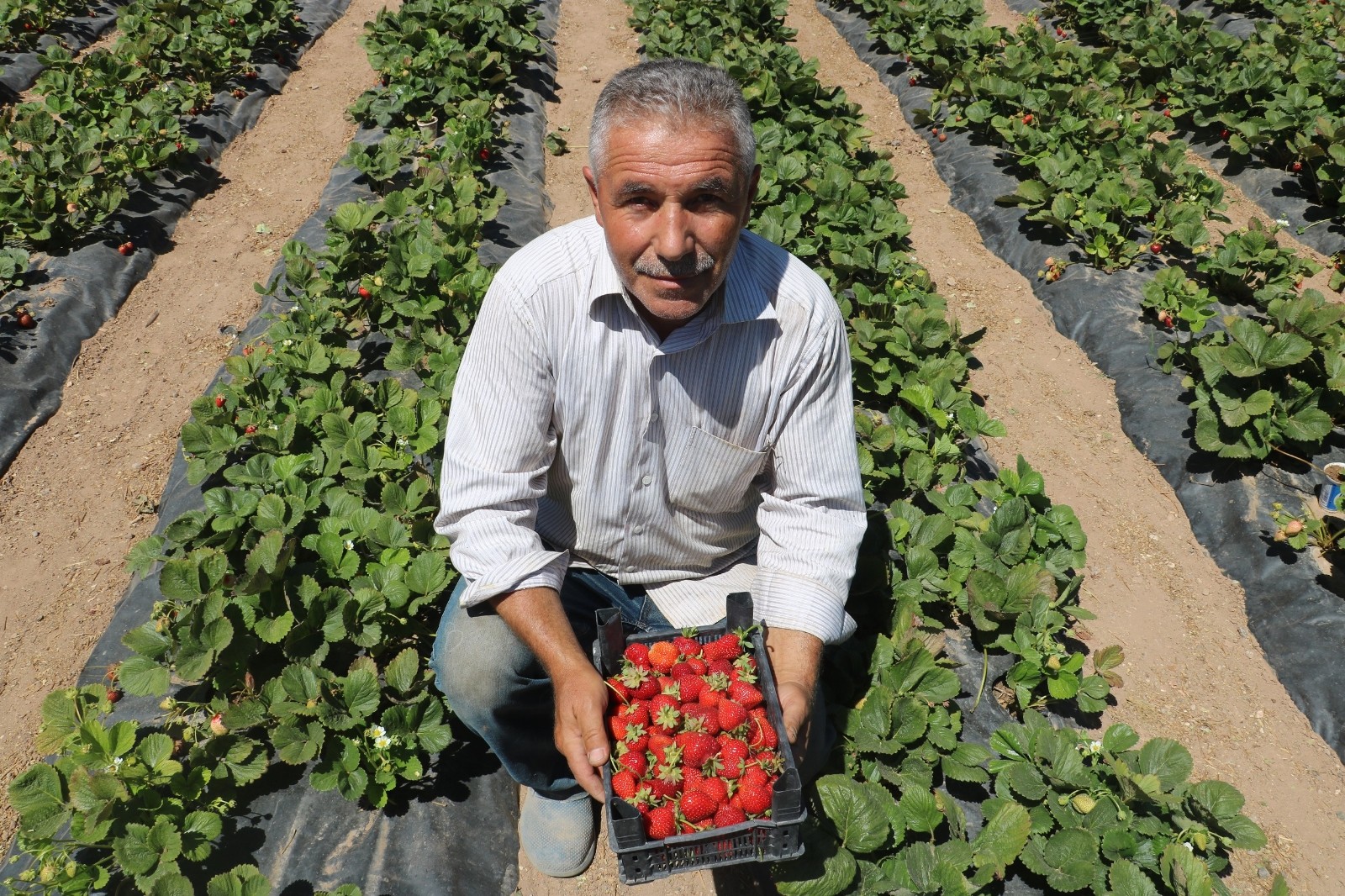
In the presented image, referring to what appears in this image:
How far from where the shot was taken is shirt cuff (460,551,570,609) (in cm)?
225

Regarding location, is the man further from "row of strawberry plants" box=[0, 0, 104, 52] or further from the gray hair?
"row of strawberry plants" box=[0, 0, 104, 52]

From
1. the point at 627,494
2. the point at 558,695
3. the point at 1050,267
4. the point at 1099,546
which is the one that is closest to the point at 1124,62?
the point at 1050,267

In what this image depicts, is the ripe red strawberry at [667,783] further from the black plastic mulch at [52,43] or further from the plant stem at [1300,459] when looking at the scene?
the black plastic mulch at [52,43]

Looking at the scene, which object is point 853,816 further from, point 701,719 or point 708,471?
point 708,471

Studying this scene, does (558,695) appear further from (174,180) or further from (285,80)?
(285,80)

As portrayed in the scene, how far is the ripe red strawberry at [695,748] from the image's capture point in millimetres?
1952

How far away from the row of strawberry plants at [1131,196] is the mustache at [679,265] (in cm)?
311

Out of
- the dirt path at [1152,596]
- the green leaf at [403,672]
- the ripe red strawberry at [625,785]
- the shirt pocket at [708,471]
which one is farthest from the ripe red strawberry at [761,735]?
the dirt path at [1152,596]

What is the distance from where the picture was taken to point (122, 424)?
15.5 feet

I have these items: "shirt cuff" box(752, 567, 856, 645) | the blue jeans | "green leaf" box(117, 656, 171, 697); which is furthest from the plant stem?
"green leaf" box(117, 656, 171, 697)

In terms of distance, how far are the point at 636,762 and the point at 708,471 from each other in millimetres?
759

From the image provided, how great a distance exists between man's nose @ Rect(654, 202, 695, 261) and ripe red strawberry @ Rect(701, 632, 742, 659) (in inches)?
34.9

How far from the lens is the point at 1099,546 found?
13.4ft

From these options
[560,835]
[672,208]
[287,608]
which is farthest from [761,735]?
[287,608]
